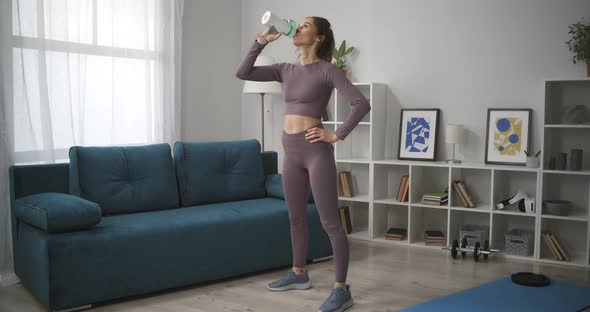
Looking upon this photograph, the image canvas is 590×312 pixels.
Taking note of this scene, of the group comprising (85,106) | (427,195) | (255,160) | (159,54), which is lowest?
(427,195)

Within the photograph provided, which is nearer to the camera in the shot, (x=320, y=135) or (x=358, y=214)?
Result: (x=320, y=135)

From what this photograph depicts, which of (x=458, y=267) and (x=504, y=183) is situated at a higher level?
(x=504, y=183)

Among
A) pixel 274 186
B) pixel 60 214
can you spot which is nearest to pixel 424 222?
pixel 274 186

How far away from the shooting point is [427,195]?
16.0ft

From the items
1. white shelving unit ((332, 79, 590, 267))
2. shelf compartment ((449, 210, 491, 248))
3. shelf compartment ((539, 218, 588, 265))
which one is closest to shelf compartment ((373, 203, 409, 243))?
white shelving unit ((332, 79, 590, 267))

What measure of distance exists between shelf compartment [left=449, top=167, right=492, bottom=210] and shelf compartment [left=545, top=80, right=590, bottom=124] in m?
0.66

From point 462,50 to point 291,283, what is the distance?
8.06ft

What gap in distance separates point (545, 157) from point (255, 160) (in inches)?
83.7

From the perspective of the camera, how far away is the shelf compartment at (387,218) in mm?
5148

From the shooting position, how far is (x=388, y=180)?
5324 mm

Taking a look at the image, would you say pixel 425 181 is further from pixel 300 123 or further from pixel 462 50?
pixel 300 123

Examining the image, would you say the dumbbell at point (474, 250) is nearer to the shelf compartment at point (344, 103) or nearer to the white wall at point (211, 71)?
the shelf compartment at point (344, 103)

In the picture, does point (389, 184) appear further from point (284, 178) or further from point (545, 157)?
point (284, 178)

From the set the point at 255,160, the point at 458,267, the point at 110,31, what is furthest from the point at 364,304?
the point at 110,31
